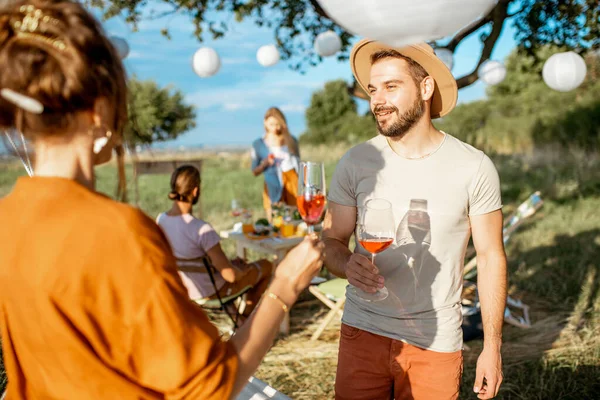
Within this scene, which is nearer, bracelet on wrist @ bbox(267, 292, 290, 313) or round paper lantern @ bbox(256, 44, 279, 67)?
bracelet on wrist @ bbox(267, 292, 290, 313)

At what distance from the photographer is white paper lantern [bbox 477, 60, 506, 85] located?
7.00m

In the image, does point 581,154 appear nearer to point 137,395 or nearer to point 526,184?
point 526,184

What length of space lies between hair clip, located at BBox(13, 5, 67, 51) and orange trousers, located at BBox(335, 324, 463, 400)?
5.20ft

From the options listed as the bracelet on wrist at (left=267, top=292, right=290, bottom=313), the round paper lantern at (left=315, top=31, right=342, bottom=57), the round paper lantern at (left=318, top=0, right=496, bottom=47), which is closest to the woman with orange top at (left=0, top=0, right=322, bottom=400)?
the bracelet on wrist at (left=267, top=292, right=290, bottom=313)

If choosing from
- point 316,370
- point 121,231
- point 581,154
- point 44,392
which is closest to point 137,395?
point 44,392

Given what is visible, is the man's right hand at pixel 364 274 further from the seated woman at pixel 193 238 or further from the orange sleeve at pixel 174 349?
the seated woman at pixel 193 238

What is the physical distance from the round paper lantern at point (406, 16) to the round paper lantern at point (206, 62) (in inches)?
247

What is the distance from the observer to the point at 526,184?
1271cm

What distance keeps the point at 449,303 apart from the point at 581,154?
1570cm

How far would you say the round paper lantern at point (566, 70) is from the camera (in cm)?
627

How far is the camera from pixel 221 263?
4.06 m

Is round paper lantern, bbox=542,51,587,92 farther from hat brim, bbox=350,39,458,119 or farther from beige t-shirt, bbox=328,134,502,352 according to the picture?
beige t-shirt, bbox=328,134,502,352

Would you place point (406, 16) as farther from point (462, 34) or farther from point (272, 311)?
point (462, 34)

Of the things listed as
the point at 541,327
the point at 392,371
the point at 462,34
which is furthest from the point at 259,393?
the point at 462,34
